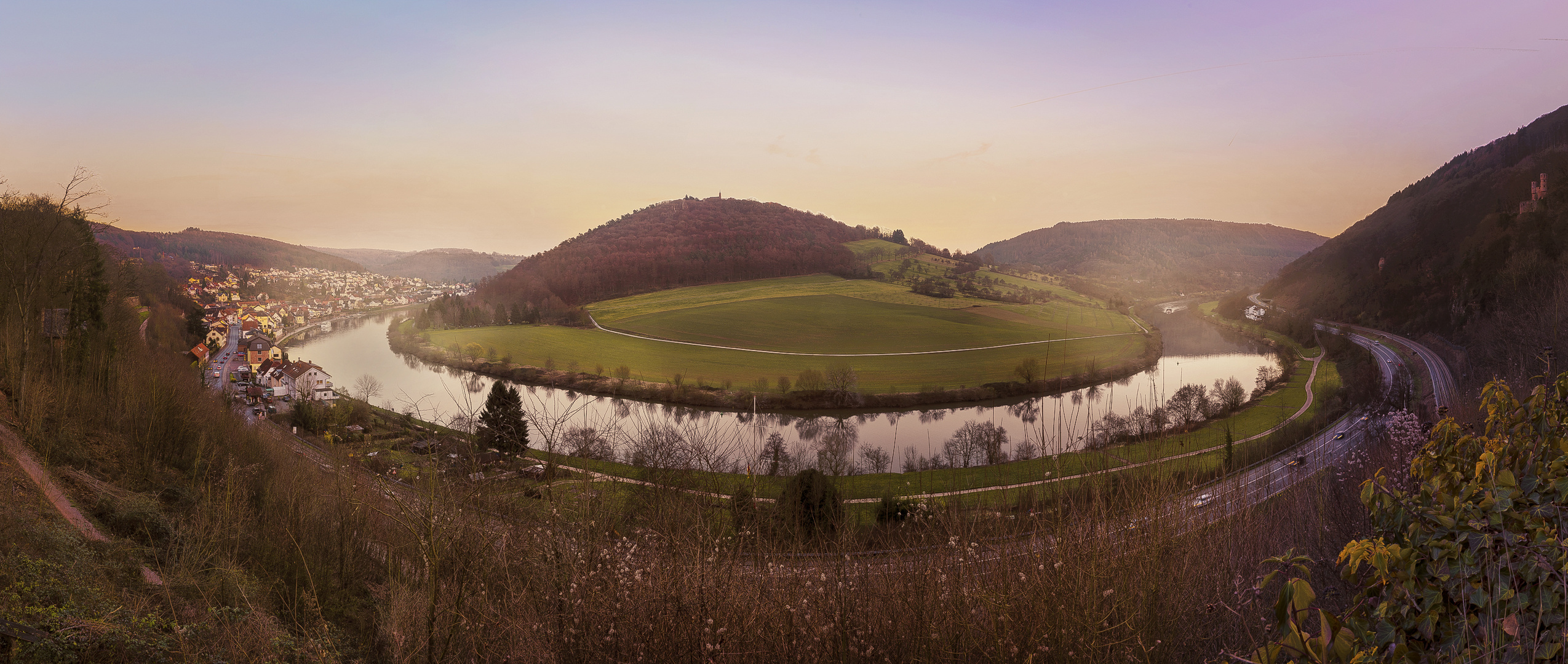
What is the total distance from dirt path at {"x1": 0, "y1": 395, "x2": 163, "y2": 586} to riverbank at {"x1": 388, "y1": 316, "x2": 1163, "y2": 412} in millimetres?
15525

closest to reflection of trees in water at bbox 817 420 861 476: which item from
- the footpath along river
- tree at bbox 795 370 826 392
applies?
the footpath along river

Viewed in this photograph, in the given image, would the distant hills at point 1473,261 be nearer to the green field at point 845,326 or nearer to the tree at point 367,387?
the green field at point 845,326

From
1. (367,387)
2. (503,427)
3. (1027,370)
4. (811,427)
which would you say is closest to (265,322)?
(367,387)

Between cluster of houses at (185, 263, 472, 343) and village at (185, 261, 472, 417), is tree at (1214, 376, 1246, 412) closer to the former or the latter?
village at (185, 261, 472, 417)

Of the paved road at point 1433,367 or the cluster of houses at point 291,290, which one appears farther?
the cluster of houses at point 291,290

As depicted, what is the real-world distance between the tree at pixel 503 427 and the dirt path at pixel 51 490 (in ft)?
7.12

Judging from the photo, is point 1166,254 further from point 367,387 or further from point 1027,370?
point 367,387

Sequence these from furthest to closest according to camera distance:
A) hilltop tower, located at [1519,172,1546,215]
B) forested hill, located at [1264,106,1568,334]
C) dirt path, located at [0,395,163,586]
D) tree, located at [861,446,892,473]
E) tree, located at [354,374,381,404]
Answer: tree, located at [354,374,381,404] → tree, located at [861,446,892,473] → hilltop tower, located at [1519,172,1546,215] → forested hill, located at [1264,106,1568,334] → dirt path, located at [0,395,163,586]

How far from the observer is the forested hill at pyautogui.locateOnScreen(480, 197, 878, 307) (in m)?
30.6

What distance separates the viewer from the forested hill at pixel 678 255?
30.6 metres

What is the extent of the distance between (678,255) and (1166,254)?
971 inches

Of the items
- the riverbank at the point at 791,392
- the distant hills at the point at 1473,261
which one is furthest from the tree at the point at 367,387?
the distant hills at the point at 1473,261

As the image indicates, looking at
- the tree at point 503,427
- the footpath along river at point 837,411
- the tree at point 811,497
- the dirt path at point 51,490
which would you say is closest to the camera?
the dirt path at point 51,490

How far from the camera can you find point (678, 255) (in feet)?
110
